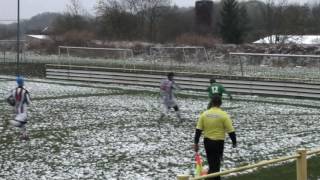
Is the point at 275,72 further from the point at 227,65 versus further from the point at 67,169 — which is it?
the point at 67,169

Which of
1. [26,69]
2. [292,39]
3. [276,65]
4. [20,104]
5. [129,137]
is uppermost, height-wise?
[292,39]

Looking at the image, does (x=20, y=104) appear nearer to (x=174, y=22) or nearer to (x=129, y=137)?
(x=129, y=137)

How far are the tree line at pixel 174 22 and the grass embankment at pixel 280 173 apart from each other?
5670cm

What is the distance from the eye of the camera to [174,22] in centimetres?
10131

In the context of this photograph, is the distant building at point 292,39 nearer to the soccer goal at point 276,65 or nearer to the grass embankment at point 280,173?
the soccer goal at point 276,65

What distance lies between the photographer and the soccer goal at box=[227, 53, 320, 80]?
30.5 metres

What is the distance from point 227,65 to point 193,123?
1530cm

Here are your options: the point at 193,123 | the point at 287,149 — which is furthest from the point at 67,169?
the point at 193,123

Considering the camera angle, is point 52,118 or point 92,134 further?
point 52,118

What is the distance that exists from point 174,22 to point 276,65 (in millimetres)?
70044

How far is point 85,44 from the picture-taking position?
74.8 m

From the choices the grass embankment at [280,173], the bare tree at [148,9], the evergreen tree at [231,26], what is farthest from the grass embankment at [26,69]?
the bare tree at [148,9]

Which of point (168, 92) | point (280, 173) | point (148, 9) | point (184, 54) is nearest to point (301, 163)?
point (280, 173)

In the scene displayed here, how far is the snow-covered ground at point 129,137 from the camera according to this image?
42.6 ft
